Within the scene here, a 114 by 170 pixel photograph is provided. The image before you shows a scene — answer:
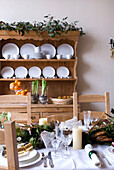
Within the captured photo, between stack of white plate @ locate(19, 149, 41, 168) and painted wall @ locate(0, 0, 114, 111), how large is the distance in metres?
2.42

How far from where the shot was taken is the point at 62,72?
11.5 feet

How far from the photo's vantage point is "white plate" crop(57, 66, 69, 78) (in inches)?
137

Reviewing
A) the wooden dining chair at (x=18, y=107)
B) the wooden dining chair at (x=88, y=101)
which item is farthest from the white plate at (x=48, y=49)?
the wooden dining chair at (x=88, y=101)

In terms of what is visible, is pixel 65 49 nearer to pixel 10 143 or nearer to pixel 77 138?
pixel 77 138

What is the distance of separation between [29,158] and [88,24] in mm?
2865

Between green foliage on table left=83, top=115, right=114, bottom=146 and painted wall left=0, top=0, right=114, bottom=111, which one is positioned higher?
painted wall left=0, top=0, right=114, bottom=111

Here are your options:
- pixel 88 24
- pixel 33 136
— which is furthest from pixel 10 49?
pixel 33 136

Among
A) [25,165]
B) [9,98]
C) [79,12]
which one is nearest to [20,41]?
[79,12]

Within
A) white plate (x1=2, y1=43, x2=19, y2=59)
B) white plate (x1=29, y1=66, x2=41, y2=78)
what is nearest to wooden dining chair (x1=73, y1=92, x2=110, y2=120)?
white plate (x1=29, y1=66, x2=41, y2=78)

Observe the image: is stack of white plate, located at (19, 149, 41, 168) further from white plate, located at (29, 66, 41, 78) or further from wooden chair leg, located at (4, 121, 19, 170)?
white plate, located at (29, 66, 41, 78)

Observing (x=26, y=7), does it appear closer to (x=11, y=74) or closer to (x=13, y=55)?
(x=13, y=55)

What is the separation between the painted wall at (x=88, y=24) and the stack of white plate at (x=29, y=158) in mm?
2418

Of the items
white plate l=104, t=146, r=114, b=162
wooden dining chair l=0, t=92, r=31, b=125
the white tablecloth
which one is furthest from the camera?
wooden dining chair l=0, t=92, r=31, b=125

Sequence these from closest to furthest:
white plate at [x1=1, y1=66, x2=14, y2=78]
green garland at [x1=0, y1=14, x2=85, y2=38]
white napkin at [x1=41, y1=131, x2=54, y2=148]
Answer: white napkin at [x1=41, y1=131, x2=54, y2=148], green garland at [x1=0, y1=14, x2=85, y2=38], white plate at [x1=1, y1=66, x2=14, y2=78]
